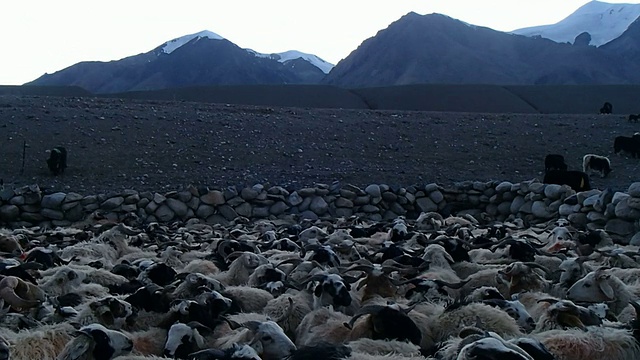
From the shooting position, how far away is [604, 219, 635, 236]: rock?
12.2 meters

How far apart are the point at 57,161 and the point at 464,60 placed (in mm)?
59547

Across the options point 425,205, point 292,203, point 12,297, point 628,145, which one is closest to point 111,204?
point 292,203

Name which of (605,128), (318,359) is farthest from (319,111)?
(318,359)

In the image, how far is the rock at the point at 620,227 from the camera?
12231mm

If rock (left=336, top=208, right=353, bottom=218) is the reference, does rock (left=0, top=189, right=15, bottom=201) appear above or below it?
above

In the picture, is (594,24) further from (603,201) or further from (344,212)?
(603,201)

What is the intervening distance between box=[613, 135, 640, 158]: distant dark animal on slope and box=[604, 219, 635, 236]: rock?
8.25 m

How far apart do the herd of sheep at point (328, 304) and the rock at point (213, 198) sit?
6379 mm

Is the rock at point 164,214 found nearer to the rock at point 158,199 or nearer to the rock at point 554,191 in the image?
the rock at point 158,199

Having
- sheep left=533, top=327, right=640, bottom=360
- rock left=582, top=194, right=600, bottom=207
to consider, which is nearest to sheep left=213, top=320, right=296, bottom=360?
sheep left=533, top=327, right=640, bottom=360

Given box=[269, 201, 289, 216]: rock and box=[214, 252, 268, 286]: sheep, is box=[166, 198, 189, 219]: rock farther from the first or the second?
box=[214, 252, 268, 286]: sheep

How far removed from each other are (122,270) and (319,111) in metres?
17.9

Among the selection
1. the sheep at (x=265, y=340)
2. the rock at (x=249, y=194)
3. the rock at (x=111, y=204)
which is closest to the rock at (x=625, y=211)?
the rock at (x=249, y=194)

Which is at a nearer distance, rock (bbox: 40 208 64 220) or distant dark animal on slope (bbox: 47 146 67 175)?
rock (bbox: 40 208 64 220)
